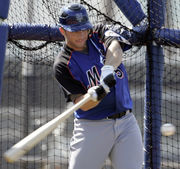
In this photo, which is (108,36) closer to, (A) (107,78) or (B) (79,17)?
(B) (79,17)

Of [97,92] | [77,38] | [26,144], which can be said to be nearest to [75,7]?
[77,38]

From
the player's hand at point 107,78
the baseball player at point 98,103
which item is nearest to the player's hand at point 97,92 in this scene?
the player's hand at point 107,78

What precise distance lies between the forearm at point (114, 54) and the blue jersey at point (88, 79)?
6 cm

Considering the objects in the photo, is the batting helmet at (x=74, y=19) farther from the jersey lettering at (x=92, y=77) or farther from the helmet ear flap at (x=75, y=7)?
the jersey lettering at (x=92, y=77)

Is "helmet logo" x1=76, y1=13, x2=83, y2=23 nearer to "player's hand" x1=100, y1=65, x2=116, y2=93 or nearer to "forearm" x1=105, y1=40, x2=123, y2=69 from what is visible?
"forearm" x1=105, y1=40, x2=123, y2=69

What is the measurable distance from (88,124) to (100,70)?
400 mm

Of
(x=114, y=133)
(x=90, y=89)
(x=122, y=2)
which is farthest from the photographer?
(x=122, y=2)

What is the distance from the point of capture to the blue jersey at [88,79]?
3098 millimetres

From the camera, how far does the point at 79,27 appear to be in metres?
3.02

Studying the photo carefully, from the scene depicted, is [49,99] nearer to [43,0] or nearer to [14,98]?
[14,98]

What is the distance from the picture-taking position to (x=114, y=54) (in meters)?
3.08

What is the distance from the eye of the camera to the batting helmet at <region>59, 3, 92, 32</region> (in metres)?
3.04

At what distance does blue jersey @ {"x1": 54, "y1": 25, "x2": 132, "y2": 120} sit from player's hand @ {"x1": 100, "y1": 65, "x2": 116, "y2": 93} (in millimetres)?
204

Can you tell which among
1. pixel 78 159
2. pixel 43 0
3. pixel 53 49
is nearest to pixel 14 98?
pixel 53 49
